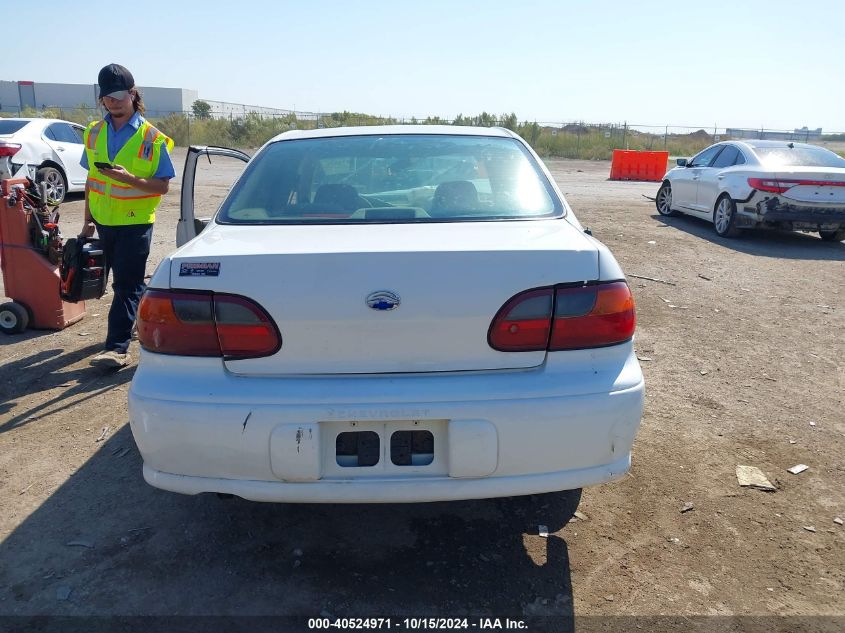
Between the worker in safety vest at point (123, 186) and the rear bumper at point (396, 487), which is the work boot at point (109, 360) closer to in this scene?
the worker in safety vest at point (123, 186)

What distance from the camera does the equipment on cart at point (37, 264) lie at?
499 centimetres

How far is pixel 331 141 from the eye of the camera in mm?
3574

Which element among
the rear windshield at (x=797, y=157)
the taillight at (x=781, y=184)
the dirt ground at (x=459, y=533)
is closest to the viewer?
the dirt ground at (x=459, y=533)

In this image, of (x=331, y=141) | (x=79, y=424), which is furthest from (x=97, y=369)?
(x=331, y=141)

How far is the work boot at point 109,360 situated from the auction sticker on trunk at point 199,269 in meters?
Answer: 2.52

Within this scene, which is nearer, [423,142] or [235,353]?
[235,353]

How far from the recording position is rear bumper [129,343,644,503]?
2.27m

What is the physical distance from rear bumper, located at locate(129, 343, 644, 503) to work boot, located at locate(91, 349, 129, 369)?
2.37 metres

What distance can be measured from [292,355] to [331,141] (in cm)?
164

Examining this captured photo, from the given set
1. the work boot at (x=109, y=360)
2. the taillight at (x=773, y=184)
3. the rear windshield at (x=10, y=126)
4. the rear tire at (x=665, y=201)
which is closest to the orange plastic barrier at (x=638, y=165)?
the rear tire at (x=665, y=201)

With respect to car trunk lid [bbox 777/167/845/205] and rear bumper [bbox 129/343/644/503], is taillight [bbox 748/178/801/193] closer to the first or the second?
car trunk lid [bbox 777/167/845/205]

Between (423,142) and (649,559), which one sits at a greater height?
(423,142)

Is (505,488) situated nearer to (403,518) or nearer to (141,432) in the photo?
(403,518)

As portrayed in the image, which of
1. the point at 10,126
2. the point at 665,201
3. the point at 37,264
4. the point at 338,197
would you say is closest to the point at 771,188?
the point at 665,201
